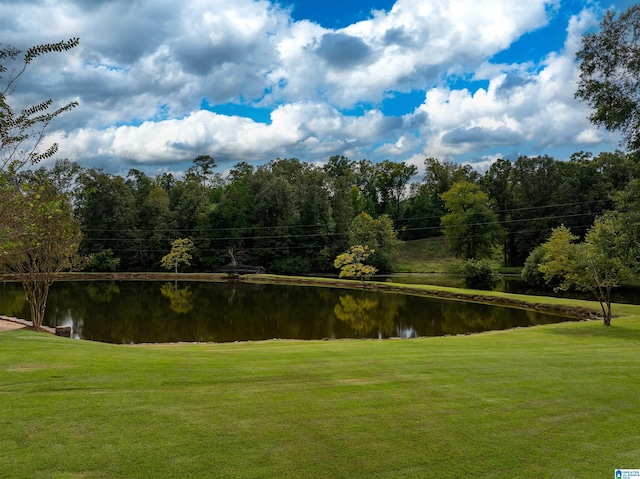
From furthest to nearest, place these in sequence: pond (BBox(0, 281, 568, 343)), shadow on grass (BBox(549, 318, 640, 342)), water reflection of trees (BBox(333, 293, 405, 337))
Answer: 1. water reflection of trees (BBox(333, 293, 405, 337))
2. pond (BBox(0, 281, 568, 343))
3. shadow on grass (BBox(549, 318, 640, 342))

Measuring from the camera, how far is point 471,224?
5056cm

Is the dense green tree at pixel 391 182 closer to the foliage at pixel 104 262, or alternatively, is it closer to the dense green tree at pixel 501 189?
the dense green tree at pixel 501 189

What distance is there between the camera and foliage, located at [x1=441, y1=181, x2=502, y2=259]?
4994 centimetres

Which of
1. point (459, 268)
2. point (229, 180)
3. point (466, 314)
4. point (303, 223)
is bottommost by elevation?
point (466, 314)

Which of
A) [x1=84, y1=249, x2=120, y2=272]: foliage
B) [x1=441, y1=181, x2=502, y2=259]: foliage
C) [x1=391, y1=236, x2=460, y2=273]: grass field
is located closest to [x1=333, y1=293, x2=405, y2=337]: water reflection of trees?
[x1=391, y1=236, x2=460, y2=273]: grass field

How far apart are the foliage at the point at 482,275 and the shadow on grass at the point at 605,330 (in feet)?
57.1

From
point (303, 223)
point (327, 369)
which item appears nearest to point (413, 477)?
point (327, 369)

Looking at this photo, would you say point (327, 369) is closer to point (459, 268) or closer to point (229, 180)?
point (459, 268)

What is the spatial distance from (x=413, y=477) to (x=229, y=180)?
80548 mm

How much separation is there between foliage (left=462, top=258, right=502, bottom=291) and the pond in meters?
6.45

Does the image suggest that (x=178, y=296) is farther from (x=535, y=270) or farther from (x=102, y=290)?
(x=535, y=270)

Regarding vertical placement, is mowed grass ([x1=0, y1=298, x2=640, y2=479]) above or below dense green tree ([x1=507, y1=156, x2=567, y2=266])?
below

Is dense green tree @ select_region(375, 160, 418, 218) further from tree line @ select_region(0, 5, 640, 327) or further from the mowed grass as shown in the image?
the mowed grass

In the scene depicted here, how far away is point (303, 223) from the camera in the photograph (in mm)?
56719
